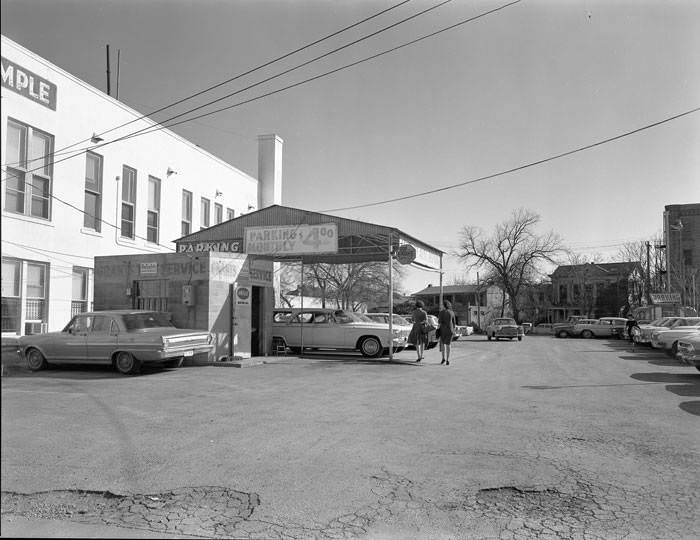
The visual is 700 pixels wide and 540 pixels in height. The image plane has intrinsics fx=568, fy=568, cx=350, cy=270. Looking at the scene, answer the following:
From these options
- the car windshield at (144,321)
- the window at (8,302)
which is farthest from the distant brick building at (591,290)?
the window at (8,302)

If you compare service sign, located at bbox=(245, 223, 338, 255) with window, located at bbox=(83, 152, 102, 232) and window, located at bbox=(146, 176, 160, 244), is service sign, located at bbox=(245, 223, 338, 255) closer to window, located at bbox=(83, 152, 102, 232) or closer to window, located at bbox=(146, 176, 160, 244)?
window, located at bbox=(83, 152, 102, 232)

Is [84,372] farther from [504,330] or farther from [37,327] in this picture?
[504,330]

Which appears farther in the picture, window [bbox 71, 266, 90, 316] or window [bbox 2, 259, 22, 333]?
window [bbox 71, 266, 90, 316]

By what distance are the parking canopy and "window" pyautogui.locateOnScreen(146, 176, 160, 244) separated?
3152 millimetres

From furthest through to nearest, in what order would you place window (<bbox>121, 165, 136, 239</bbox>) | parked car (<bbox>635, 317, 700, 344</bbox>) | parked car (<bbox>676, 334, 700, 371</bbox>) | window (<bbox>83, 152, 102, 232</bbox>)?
1. parked car (<bbox>635, 317, 700, 344</bbox>)
2. window (<bbox>121, 165, 136, 239</bbox>)
3. window (<bbox>83, 152, 102, 232</bbox>)
4. parked car (<bbox>676, 334, 700, 371</bbox>)

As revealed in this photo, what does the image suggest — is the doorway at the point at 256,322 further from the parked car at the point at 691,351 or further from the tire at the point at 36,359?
the parked car at the point at 691,351

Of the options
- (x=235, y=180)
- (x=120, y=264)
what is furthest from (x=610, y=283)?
(x=120, y=264)

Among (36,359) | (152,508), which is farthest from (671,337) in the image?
(152,508)

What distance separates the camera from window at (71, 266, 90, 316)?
64.5ft

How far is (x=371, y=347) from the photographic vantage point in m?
18.3

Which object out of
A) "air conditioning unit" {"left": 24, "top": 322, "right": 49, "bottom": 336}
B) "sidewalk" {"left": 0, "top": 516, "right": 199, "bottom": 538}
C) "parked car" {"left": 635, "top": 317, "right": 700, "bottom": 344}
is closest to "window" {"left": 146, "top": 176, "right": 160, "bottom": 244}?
"air conditioning unit" {"left": 24, "top": 322, "right": 49, "bottom": 336}

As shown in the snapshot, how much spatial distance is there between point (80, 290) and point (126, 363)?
26.1 ft

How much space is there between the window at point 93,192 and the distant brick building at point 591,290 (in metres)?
52.2

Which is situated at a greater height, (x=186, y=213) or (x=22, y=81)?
(x=186, y=213)
